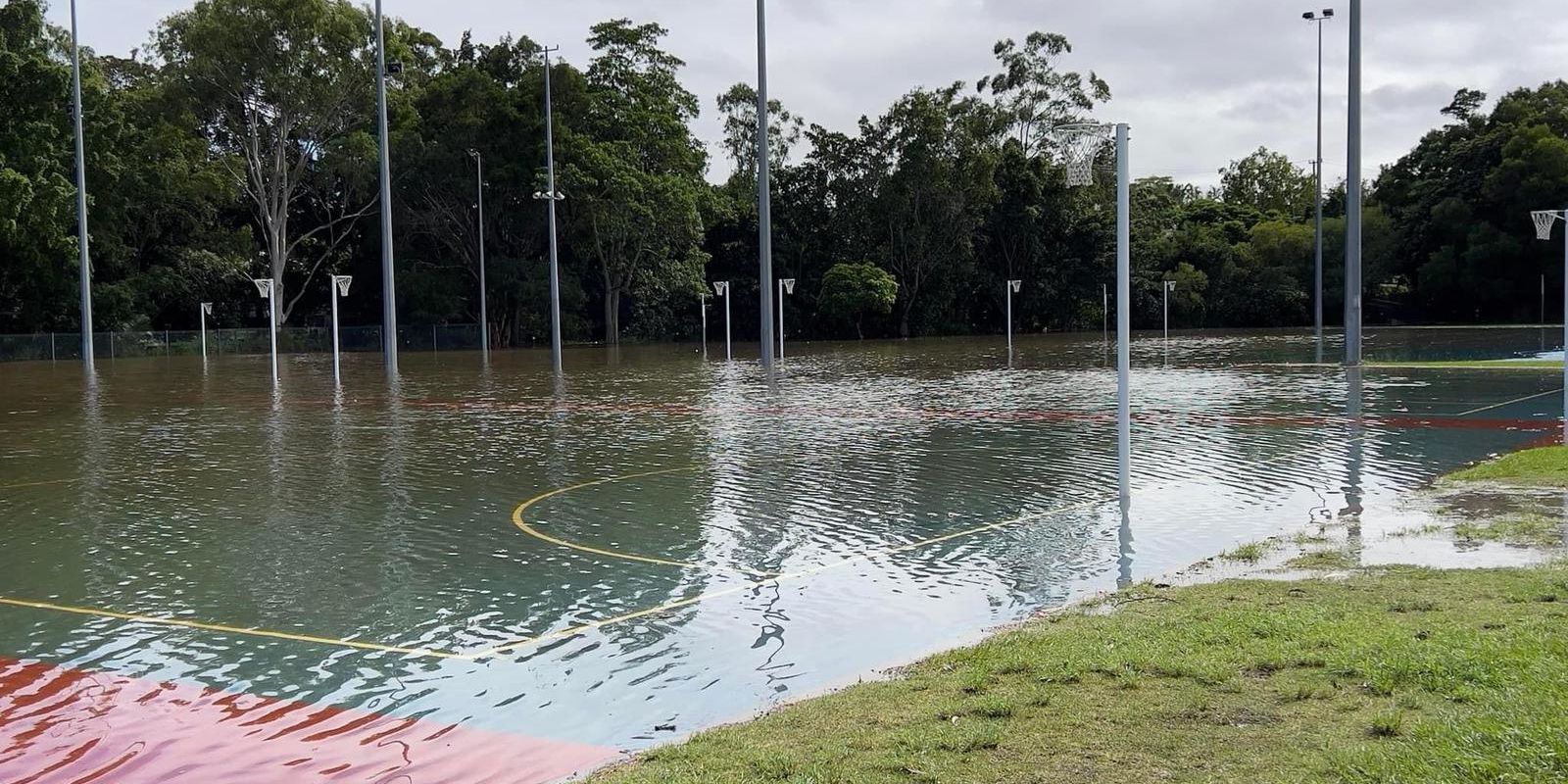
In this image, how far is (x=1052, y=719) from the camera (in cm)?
516

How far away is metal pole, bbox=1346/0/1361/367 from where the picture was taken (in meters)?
31.8

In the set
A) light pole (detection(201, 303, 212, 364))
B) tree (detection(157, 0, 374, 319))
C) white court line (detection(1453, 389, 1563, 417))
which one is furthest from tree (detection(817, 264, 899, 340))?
white court line (detection(1453, 389, 1563, 417))

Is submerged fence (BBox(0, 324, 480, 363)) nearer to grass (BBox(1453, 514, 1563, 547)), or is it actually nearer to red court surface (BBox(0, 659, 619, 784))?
red court surface (BBox(0, 659, 619, 784))

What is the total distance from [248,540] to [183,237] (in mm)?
61627

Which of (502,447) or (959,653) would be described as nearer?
(959,653)

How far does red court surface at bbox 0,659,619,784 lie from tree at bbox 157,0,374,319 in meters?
56.7

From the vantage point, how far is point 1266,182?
11069 cm

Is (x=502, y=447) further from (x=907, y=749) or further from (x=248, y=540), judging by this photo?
(x=907, y=749)

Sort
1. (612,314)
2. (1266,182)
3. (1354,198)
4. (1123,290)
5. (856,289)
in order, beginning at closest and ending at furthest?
1. (1123,290)
2. (1354,198)
3. (856,289)
4. (612,314)
5. (1266,182)

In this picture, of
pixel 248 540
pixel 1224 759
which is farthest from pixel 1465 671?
pixel 248 540

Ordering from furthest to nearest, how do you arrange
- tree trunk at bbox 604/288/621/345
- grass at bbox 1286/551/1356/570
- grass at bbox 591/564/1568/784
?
tree trunk at bbox 604/288/621/345 → grass at bbox 1286/551/1356/570 → grass at bbox 591/564/1568/784

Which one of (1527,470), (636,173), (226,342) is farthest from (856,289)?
(1527,470)

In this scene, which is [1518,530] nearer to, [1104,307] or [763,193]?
[763,193]

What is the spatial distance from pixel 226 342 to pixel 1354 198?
5027cm
